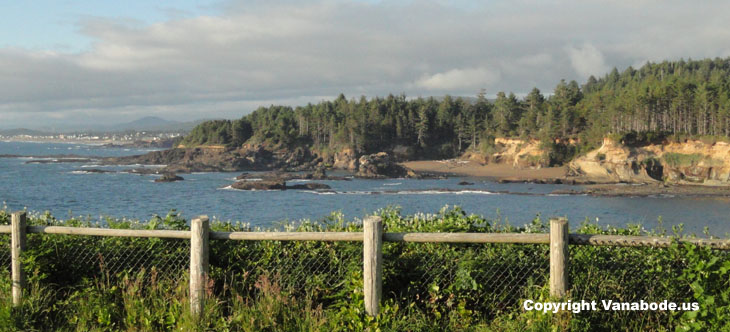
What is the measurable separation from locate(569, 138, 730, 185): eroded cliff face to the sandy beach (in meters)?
5.21

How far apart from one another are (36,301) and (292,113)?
145m

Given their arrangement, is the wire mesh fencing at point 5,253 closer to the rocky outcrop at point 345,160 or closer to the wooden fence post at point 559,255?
the wooden fence post at point 559,255

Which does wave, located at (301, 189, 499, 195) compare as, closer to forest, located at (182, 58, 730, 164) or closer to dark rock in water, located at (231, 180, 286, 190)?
dark rock in water, located at (231, 180, 286, 190)

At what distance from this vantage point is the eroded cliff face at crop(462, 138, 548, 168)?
94.2m

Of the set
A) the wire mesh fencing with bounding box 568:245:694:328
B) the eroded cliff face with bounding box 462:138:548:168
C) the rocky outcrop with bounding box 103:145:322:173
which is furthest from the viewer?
the rocky outcrop with bounding box 103:145:322:173

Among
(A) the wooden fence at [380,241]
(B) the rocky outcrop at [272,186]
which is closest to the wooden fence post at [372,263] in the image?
(A) the wooden fence at [380,241]

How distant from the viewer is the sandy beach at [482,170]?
284 feet

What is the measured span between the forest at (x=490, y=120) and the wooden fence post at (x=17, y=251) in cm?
8492

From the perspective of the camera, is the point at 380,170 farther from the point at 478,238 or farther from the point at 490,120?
the point at 478,238

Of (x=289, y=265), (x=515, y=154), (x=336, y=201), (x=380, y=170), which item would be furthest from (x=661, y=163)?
(x=289, y=265)

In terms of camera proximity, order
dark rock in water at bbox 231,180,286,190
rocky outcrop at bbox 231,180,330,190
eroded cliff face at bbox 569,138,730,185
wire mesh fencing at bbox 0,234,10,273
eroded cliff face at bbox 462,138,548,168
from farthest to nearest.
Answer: eroded cliff face at bbox 462,138,548,168, rocky outcrop at bbox 231,180,330,190, dark rock in water at bbox 231,180,286,190, eroded cliff face at bbox 569,138,730,185, wire mesh fencing at bbox 0,234,10,273

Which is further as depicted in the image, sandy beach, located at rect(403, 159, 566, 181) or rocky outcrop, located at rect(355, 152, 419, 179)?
rocky outcrop, located at rect(355, 152, 419, 179)

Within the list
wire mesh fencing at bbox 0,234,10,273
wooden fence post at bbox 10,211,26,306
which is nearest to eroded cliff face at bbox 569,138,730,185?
wire mesh fencing at bbox 0,234,10,273

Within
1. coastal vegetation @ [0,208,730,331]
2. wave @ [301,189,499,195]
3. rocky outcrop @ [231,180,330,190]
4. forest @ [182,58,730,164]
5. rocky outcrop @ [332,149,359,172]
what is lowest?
wave @ [301,189,499,195]
